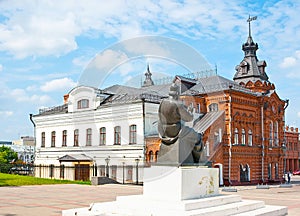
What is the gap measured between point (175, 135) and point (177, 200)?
1.89 meters

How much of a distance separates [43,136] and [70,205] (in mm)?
26439

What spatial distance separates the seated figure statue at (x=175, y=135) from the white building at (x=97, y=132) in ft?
62.1

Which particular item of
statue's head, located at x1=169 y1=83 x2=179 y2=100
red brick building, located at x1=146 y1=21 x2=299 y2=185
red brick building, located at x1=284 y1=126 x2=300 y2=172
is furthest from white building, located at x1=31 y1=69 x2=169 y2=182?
red brick building, located at x1=284 y1=126 x2=300 y2=172

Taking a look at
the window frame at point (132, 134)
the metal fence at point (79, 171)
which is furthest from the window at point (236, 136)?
the metal fence at point (79, 171)

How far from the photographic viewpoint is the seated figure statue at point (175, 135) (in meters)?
11.0

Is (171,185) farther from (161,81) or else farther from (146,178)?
(161,81)

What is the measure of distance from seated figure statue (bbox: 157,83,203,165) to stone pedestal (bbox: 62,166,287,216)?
392 mm

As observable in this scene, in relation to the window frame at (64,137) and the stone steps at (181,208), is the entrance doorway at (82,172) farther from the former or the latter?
the stone steps at (181,208)

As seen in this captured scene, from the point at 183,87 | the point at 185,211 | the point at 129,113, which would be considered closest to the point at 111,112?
the point at 129,113

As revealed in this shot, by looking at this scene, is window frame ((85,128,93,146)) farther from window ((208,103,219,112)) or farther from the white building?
window ((208,103,219,112))

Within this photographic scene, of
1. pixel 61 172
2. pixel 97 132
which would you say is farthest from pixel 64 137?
pixel 97 132

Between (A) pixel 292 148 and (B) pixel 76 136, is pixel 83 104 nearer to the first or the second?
(B) pixel 76 136

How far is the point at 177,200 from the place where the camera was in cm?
1017

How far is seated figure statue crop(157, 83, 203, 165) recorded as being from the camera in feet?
36.1
